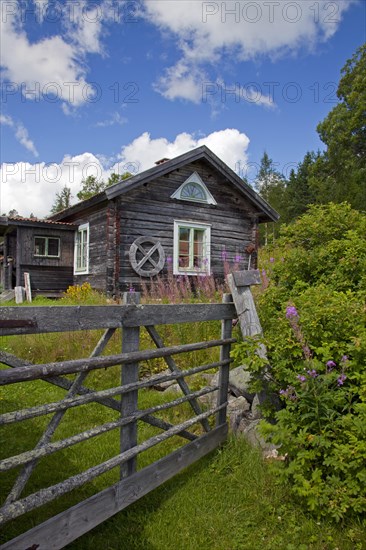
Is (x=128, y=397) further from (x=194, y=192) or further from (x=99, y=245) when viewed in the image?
(x=194, y=192)

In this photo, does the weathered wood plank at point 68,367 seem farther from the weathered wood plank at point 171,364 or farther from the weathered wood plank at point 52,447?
the weathered wood plank at point 52,447

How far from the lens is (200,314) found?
151 inches

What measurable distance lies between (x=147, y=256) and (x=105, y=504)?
36.2ft

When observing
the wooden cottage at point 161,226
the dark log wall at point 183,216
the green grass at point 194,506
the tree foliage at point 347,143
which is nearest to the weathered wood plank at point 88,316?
the green grass at point 194,506

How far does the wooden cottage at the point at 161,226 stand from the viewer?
13102mm

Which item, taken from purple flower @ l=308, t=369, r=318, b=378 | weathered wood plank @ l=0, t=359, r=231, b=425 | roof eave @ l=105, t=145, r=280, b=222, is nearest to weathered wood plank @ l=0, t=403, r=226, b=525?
weathered wood plank @ l=0, t=359, r=231, b=425

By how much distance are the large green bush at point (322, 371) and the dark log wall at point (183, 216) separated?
9.22 m

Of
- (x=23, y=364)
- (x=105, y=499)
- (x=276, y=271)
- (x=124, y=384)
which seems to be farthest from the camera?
(x=276, y=271)

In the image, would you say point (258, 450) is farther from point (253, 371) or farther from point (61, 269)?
point (61, 269)

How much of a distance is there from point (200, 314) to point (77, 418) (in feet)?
7.31

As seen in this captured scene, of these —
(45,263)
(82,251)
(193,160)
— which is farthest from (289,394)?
(45,263)

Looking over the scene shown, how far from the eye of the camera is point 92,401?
257cm

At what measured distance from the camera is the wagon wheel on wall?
13297mm

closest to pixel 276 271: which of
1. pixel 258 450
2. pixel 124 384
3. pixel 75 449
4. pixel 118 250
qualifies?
pixel 258 450
